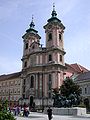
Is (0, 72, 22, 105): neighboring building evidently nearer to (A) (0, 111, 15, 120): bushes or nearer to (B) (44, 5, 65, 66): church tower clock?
(B) (44, 5, 65, 66): church tower clock

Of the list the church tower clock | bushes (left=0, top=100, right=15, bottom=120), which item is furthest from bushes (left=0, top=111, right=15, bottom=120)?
the church tower clock

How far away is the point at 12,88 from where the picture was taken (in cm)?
8581

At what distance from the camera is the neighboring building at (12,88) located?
269ft

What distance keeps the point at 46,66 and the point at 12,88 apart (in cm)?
2989

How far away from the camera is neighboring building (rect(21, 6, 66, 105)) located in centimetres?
5857

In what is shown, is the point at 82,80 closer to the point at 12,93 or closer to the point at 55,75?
the point at 55,75

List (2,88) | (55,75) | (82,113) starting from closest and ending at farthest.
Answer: (82,113) → (55,75) → (2,88)

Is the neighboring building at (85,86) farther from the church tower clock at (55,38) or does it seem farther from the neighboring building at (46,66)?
the church tower clock at (55,38)

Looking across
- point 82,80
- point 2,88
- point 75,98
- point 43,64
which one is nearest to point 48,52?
point 43,64

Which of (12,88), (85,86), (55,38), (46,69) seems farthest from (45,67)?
(12,88)

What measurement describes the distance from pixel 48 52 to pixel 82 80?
12.0m

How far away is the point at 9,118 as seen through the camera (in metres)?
6.54

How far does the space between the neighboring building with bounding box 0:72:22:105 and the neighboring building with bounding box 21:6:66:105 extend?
15659 mm

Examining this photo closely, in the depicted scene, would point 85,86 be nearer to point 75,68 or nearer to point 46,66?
point 46,66
